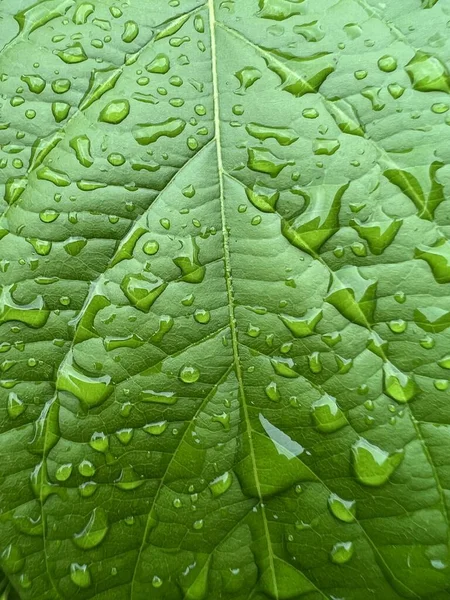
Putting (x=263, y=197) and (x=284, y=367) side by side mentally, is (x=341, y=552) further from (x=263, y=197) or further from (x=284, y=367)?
(x=263, y=197)

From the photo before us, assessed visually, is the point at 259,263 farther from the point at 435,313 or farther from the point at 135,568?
the point at 135,568

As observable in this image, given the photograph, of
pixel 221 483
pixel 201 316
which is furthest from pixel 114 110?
pixel 221 483

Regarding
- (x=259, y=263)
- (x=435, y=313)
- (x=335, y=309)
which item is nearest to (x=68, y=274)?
(x=259, y=263)

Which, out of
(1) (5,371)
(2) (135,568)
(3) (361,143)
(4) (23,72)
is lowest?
(2) (135,568)

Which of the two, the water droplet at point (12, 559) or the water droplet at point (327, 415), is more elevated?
the water droplet at point (327, 415)

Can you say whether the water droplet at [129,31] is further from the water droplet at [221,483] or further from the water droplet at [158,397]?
the water droplet at [221,483]

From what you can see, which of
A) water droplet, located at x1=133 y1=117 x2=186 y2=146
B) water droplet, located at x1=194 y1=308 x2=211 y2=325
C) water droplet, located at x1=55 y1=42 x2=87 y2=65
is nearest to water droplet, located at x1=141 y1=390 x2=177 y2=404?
water droplet, located at x1=194 y1=308 x2=211 y2=325

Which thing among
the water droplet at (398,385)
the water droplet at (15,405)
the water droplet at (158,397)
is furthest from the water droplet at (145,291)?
the water droplet at (398,385)

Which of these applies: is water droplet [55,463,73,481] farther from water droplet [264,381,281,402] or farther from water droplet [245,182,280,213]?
water droplet [245,182,280,213]
